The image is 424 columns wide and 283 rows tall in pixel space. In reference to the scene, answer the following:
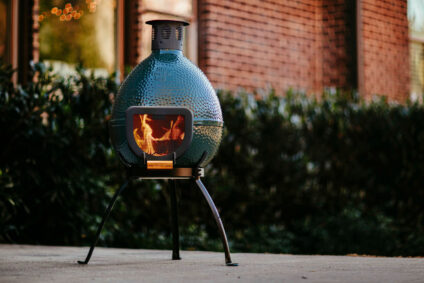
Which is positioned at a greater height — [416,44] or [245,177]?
[416,44]

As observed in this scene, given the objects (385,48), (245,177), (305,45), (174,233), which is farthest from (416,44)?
(174,233)

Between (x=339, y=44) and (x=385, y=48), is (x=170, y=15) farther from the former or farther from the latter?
(x=385, y=48)

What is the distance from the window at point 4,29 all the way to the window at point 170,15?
5.43ft

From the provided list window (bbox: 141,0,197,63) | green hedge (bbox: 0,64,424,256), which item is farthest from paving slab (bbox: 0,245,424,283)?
window (bbox: 141,0,197,63)

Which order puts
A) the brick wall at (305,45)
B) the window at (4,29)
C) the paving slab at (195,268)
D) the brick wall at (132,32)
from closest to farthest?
the paving slab at (195,268) → the window at (4,29) → the brick wall at (132,32) → the brick wall at (305,45)

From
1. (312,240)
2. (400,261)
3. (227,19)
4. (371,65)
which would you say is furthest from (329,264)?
(371,65)

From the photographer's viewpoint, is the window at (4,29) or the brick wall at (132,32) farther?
the brick wall at (132,32)

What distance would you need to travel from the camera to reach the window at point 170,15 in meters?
A: 8.27

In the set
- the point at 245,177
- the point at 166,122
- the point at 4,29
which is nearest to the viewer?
the point at 166,122

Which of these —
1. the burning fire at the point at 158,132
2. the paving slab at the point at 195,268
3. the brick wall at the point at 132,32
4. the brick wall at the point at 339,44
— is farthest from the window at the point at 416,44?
the burning fire at the point at 158,132

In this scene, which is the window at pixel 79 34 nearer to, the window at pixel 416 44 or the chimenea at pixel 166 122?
the chimenea at pixel 166 122

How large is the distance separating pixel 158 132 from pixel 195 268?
29.7 inches

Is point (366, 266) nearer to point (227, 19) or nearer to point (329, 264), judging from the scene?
point (329, 264)

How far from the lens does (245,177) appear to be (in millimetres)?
6980
